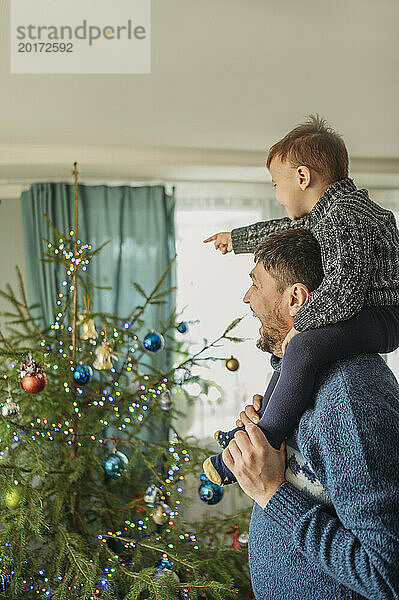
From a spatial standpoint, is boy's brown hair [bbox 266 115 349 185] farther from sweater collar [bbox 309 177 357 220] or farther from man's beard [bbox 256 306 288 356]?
man's beard [bbox 256 306 288 356]

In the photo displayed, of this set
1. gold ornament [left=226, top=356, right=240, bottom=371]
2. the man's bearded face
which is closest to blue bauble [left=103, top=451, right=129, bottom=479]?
gold ornament [left=226, top=356, right=240, bottom=371]

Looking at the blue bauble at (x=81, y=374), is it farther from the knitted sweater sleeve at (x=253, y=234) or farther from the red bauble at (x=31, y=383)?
the knitted sweater sleeve at (x=253, y=234)

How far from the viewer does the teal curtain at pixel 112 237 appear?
3391mm

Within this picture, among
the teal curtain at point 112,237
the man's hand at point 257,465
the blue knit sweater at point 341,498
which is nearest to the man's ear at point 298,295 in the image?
the blue knit sweater at point 341,498

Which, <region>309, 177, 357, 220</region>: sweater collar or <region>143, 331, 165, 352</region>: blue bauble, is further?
<region>143, 331, 165, 352</region>: blue bauble

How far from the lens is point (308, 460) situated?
1059 millimetres

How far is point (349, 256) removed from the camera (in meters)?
1.21

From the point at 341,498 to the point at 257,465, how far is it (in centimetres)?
17

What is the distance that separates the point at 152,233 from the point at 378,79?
1.45m

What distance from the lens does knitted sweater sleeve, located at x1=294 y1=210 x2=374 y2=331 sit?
46.1 inches

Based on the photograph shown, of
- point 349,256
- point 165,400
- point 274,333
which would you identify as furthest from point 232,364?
point 349,256

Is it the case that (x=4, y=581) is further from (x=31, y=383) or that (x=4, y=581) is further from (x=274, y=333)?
(x=274, y=333)

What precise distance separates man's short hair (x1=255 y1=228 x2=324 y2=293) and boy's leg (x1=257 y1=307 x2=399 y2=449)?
108mm

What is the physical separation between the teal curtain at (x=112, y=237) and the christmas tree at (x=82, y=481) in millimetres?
602
